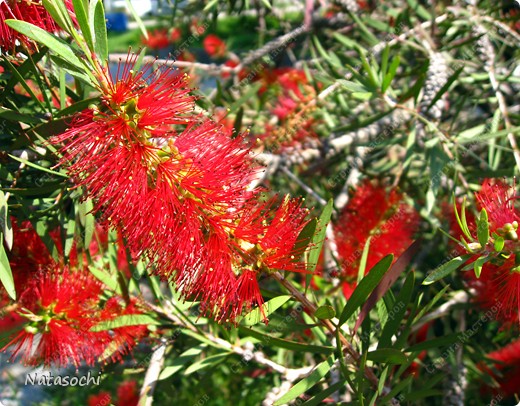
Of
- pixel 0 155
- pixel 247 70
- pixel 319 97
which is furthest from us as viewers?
pixel 247 70

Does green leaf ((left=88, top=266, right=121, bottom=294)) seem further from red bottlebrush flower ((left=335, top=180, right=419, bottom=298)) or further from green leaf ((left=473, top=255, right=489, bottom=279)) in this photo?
green leaf ((left=473, top=255, right=489, bottom=279))

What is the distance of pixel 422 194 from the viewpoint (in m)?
1.78

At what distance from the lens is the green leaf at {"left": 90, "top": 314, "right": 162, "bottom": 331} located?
1114 mm

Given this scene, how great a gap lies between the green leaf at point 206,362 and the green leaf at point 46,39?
28.1 inches

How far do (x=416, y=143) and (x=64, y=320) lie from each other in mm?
1168

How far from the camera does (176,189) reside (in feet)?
2.74

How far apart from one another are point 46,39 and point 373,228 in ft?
3.40

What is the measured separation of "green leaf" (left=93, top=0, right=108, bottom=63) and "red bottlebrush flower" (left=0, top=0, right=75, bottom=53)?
0.22 meters

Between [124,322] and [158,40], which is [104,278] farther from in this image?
[158,40]

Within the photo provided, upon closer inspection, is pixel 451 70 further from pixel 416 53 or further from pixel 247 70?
pixel 247 70

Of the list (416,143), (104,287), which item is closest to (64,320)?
(104,287)

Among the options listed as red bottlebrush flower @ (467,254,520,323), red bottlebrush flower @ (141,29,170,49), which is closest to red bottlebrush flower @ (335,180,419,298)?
red bottlebrush flower @ (467,254,520,323)

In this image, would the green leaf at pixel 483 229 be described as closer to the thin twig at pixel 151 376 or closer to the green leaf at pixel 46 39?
the green leaf at pixel 46 39

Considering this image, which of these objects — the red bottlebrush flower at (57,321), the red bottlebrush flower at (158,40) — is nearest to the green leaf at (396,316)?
the red bottlebrush flower at (57,321)
